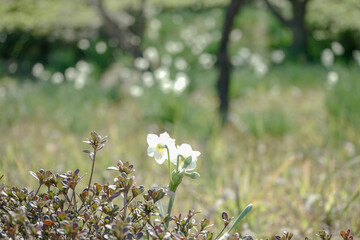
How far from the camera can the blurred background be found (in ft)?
9.06

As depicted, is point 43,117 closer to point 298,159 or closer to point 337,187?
point 298,159

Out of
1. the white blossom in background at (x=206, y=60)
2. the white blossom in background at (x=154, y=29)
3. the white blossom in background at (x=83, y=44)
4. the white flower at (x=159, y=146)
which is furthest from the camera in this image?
the white blossom in background at (x=154, y=29)

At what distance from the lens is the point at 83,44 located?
7367 millimetres

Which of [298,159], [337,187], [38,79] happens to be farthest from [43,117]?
[337,187]

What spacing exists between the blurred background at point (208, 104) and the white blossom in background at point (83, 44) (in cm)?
2

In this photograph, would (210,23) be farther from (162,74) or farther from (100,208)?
(100,208)

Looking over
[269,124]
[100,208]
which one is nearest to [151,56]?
[269,124]

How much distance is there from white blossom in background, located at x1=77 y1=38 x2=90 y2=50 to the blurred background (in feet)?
0.06

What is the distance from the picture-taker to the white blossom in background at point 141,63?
6.13 m

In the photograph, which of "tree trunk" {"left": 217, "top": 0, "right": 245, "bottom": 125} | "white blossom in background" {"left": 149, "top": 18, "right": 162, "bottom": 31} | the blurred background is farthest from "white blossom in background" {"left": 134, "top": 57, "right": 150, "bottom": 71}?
"white blossom in background" {"left": 149, "top": 18, "right": 162, "bottom": 31}

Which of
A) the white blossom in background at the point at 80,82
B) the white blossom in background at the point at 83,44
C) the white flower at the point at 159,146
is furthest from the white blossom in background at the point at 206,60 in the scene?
the white flower at the point at 159,146

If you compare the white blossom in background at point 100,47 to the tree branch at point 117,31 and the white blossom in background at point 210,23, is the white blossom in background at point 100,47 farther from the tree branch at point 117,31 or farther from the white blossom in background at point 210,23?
the white blossom in background at point 210,23

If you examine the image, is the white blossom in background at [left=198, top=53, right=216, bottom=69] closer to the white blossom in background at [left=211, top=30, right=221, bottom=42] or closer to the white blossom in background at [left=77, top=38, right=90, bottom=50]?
the white blossom in background at [left=211, top=30, right=221, bottom=42]

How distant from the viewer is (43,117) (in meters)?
4.64
